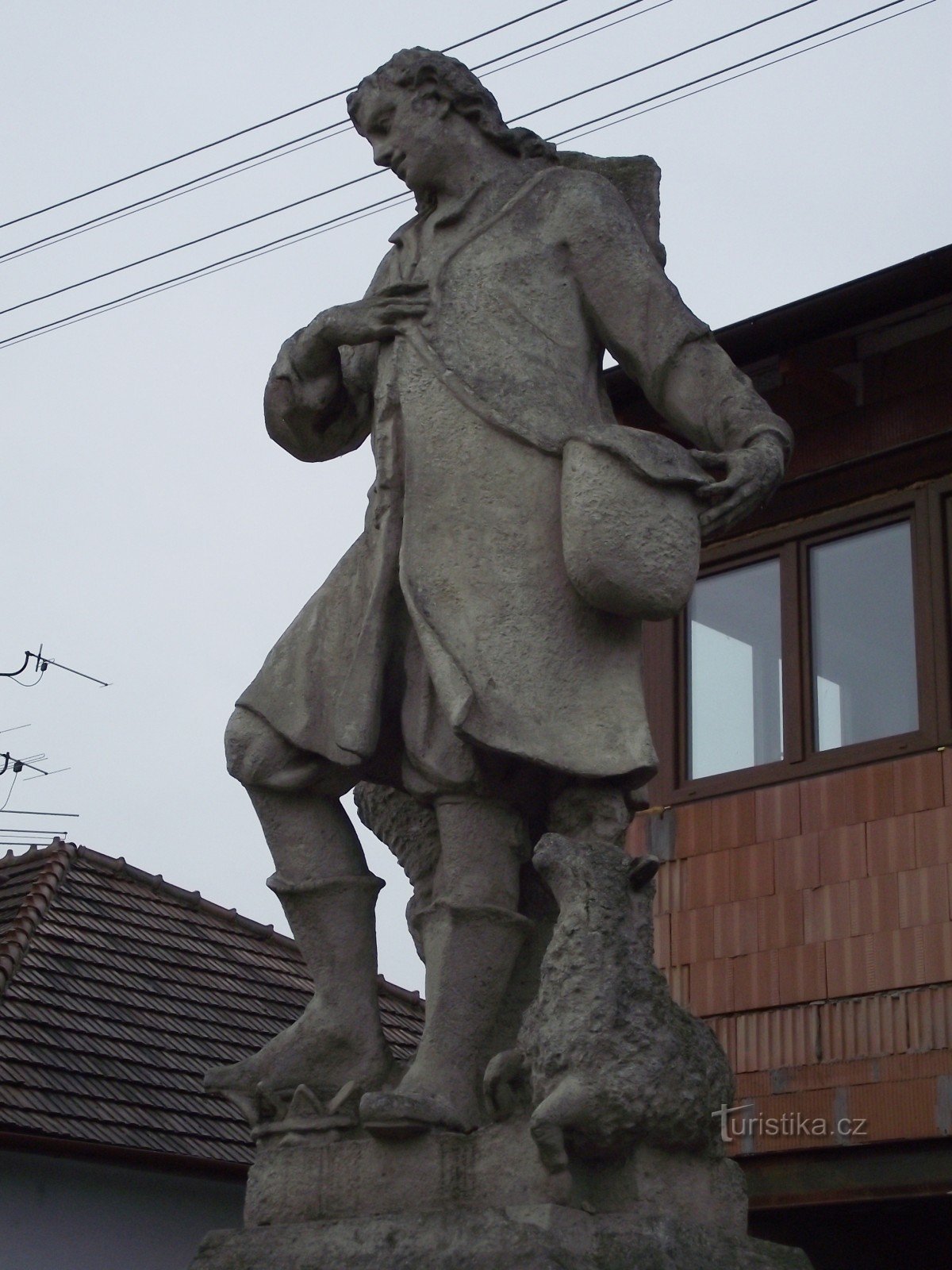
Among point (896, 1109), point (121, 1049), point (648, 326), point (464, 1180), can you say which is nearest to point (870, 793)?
point (896, 1109)

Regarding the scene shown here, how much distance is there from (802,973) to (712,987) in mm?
547

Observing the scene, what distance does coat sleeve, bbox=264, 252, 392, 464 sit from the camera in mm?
4492

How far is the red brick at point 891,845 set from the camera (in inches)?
392

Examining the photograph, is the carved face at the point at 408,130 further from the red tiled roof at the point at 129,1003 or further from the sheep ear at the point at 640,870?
the red tiled roof at the point at 129,1003

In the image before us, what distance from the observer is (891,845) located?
10.0 meters

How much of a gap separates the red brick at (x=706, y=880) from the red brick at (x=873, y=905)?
30.0 inches

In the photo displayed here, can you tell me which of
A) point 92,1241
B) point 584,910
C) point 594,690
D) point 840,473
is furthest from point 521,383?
point 92,1241

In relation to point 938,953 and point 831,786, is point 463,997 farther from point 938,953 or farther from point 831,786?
point 831,786

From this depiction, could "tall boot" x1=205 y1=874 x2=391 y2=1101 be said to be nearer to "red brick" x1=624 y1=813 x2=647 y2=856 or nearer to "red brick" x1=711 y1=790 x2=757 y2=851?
"red brick" x1=711 y1=790 x2=757 y2=851

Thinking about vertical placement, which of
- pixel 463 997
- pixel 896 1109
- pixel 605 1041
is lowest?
pixel 605 1041

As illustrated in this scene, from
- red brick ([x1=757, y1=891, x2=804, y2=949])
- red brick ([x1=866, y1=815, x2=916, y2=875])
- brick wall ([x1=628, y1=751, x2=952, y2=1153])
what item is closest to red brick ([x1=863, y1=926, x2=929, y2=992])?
brick wall ([x1=628, y1=751, x2=952, y2=1153])

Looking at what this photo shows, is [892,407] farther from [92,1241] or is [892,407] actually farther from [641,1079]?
[641,1079]

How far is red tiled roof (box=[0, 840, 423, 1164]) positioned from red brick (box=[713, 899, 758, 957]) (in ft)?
6.87

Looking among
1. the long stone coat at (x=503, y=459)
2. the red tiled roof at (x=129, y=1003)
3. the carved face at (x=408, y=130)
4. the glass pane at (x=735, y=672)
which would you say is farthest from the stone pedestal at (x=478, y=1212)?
the red tiled roof at (x=129, y=1003)
